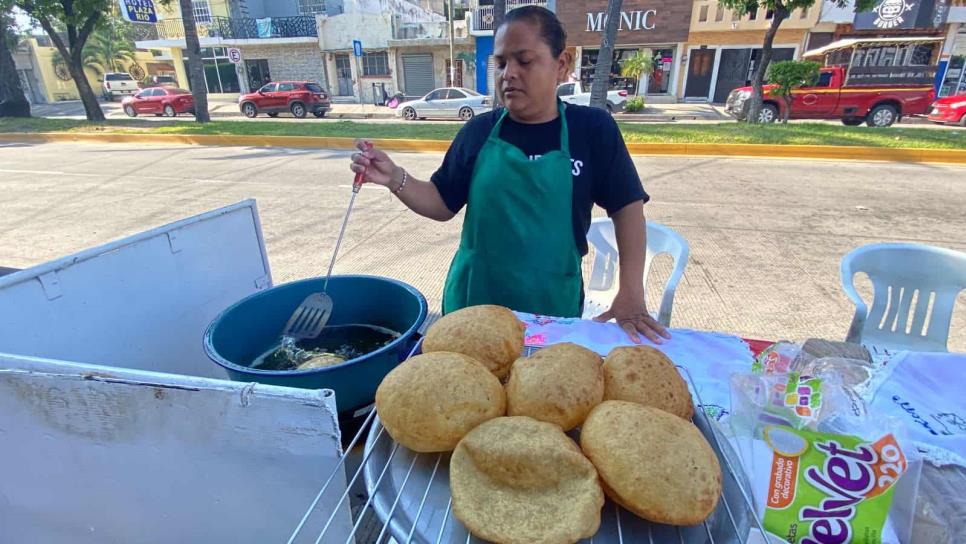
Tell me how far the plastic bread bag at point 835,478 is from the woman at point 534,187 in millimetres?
698

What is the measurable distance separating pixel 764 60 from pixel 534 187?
512 inches

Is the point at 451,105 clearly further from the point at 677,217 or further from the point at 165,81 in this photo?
the point at 165,81

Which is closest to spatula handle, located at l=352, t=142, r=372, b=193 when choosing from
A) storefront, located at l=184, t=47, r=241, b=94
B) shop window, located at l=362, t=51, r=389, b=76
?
shop window, located at l=362, t=51, r=389, b=76

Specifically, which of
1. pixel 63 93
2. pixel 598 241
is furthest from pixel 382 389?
pixel 63 93

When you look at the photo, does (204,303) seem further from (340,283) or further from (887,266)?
(887,266)

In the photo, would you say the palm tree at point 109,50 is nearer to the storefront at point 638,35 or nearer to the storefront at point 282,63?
the storefront at point 282,63

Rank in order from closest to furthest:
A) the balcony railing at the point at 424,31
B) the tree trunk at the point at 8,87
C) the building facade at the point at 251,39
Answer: the tree trunk at the point at 8,87, the balcony railing at the point at 424,31, the building facade at the point at 251,39

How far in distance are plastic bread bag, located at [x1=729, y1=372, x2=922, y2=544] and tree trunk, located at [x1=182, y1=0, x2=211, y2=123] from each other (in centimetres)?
1611

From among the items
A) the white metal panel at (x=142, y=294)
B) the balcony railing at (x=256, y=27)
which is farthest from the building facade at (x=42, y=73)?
the white metal panel at (x=142, y=294)

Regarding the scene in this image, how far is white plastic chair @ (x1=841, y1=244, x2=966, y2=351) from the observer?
225 cm

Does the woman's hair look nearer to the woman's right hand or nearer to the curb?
the woman's right hand

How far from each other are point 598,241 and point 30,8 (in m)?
18.3

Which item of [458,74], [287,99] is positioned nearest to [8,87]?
[287,99]

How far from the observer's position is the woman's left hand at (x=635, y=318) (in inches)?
64.5
